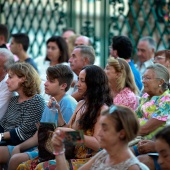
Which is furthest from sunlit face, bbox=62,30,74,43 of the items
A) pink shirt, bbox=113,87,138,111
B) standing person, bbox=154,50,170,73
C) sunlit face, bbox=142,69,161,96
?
sunlit face, bbox=142,69,161,96

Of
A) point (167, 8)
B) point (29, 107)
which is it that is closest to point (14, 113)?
point (29, 107)

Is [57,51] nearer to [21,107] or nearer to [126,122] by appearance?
[21,107]

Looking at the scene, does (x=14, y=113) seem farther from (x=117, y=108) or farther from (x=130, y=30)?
(x=130, y=30)

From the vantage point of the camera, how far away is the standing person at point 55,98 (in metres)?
6.51

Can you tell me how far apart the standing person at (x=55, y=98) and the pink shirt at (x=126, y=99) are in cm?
61

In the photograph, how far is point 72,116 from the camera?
6.20 meters

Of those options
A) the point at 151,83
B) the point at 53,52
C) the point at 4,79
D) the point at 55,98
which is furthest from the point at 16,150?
the point at 53,52

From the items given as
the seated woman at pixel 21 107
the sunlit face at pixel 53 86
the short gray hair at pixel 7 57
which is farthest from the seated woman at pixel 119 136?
the short gray hair at pixel 7 57

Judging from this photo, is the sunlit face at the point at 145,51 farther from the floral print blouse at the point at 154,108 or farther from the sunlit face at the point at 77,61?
the floral print blouse at the point at 154,108

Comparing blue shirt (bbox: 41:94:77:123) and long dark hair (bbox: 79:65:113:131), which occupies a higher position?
long dark hair (bbox: 79:65:113:131)

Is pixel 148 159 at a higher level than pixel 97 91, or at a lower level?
lower

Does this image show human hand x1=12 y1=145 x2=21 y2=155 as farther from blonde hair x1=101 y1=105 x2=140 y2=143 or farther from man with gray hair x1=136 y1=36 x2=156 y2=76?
man with gray hair x1=136 y1=36 x2=156 y2=76

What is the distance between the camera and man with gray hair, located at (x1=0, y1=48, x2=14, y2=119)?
23.8 ft

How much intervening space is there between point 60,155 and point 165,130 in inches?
40.2
